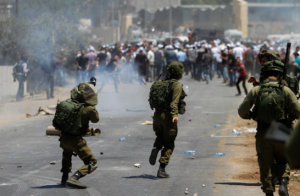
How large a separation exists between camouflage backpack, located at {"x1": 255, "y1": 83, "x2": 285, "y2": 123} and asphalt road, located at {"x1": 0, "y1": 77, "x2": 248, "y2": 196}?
145 centimetres

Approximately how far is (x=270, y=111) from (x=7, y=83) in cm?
1434

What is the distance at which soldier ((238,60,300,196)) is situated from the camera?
17.0 ft

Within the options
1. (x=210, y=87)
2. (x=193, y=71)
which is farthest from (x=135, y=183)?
(x=193, y=71)

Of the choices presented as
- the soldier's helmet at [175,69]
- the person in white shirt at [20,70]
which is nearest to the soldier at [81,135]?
the soldier's helmet at [175,69]

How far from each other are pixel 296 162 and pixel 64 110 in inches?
166

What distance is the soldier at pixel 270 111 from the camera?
518 centimetres

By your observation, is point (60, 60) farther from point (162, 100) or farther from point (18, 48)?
point (162, 100)

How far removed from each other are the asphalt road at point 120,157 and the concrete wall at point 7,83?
152 inches

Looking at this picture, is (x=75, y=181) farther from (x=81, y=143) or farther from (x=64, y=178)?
(x=81, y=143)

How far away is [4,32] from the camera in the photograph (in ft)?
61.2

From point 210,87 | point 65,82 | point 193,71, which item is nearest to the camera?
point 210,87

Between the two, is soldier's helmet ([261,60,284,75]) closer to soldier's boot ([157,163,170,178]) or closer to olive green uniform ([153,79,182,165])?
olive green uniform ([153,79,182,165])

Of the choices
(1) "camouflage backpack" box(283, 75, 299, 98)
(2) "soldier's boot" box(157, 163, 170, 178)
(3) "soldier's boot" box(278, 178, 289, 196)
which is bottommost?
(2) "soldier's boot" box(157, 163, 170, 178)

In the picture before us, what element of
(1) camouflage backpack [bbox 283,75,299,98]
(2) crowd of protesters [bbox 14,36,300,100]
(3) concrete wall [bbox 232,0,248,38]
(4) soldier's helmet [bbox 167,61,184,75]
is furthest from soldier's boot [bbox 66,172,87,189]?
(3) concrete wall [bbox 232,0,248,38]
